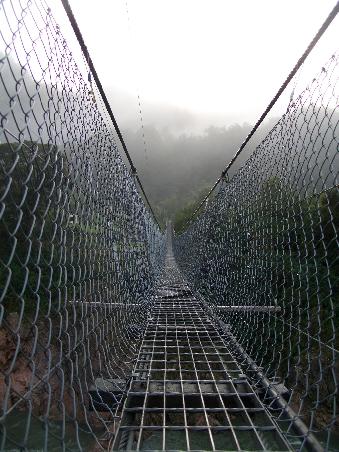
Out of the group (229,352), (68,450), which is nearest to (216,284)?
(229,352)

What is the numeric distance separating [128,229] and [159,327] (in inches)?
26.9

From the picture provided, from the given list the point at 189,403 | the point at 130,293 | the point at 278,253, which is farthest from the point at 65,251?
the point at 278,253

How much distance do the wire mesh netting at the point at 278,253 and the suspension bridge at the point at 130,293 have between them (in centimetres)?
1

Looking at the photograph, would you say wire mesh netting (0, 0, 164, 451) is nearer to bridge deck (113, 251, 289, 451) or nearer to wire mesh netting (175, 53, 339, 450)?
bridge deck (113, 251, 289, 451)

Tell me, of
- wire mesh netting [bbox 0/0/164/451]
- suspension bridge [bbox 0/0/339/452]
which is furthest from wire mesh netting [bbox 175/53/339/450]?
wire mesh netting [bbox 0/0/164/451]

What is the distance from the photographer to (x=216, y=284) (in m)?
2.86

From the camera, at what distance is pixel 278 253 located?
2.36 metres

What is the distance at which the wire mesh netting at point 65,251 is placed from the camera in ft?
2.48

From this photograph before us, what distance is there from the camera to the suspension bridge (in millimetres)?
858

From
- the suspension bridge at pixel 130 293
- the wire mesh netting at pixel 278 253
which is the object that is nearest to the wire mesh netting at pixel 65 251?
the suspension bridge at pixel 130 293

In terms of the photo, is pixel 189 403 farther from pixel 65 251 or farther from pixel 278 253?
pixel 278 253

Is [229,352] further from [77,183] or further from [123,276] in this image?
[77,183]

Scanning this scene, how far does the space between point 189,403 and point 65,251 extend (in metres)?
0.70

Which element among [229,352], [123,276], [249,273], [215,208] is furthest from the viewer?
[215,208]
